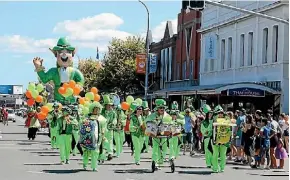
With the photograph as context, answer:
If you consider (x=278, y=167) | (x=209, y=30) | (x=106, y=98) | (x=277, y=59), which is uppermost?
(x=209, y=30)

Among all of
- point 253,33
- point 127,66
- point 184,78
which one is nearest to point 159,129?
point 253,33

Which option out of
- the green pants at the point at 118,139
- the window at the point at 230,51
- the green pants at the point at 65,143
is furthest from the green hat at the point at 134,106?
the window at the point at 230,51

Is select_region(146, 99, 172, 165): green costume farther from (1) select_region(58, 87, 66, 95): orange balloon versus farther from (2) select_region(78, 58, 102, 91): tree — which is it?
(2) select_region(78, 58, 102, 91): tree

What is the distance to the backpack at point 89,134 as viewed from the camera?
1653 cm

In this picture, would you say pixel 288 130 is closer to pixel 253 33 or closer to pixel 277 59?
pixel 277 59

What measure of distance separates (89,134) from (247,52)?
1025 inches

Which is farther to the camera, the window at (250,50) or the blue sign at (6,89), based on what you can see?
the blue sign at (6,89)

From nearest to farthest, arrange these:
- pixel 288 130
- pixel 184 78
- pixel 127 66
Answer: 1. pixel 288 130
2. pixel 184 78
3. pixel 127 66

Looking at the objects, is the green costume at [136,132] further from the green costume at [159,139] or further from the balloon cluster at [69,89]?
the balloon cluster at [69,89]

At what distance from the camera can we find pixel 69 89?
22031mm

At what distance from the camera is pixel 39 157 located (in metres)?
21.5

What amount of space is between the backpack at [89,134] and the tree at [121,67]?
46804 mm

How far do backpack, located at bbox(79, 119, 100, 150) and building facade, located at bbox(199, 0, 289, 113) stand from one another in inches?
765

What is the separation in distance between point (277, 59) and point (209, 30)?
1245cm
